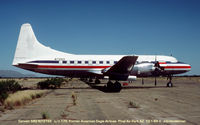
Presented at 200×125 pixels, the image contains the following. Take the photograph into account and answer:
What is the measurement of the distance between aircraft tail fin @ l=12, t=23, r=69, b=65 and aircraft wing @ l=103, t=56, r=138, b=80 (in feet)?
24.1

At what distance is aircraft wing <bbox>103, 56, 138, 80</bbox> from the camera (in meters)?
20.1

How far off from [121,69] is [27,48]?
1212 centimetres

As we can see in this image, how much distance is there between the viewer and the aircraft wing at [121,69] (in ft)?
65.8

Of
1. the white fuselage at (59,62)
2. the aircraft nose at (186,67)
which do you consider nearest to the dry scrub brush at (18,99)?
the white fuselage at (59,62)

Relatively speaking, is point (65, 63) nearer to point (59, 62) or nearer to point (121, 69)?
point (59, 62)

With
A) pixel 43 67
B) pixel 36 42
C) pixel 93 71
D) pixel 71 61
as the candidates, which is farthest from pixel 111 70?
pixel 36 42

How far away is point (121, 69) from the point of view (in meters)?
21.3

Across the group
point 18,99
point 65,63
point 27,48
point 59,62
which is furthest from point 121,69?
point 27,48

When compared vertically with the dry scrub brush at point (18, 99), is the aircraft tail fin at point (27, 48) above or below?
above

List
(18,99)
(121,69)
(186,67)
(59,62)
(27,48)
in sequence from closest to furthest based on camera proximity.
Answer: (18,99) < (121,69) < (27,48) < (59,62) < (186,67)

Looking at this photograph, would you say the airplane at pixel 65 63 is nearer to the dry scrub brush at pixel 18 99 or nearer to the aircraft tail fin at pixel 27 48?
the aircraft tail fin at pixel 27 48

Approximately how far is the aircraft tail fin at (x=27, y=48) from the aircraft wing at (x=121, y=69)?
7342 millimetres

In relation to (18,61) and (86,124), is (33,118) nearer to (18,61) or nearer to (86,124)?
(86,124)

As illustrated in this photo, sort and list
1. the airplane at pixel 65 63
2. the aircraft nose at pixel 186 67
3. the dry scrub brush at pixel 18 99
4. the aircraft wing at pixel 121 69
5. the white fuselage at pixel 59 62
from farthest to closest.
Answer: the aircraft nose at pixel 186 67 < the white fuselage at pixel 59 62 < the airplane at pixel 65 63 < the aircraft wing at pixel 121 69 < the dry scrub brush at pixel 18 99
